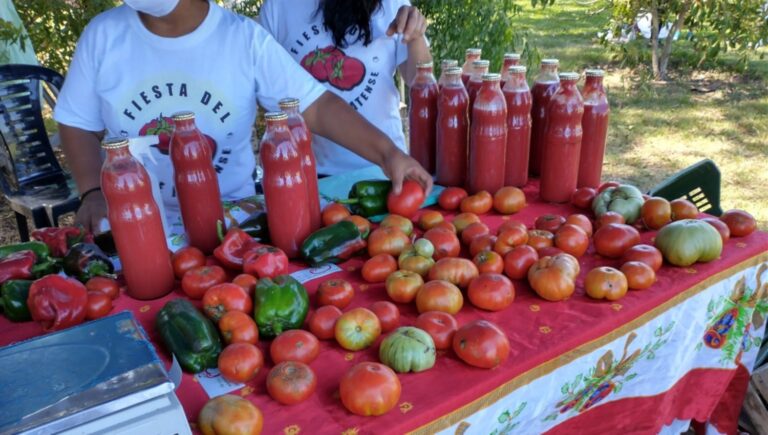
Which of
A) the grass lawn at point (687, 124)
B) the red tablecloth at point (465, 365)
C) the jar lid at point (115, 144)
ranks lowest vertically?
the grass lawn at point (687, 124)

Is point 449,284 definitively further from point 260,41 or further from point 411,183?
point 260,41

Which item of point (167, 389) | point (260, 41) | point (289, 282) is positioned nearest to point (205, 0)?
point (260, 41)

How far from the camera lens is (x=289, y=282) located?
1.54 meters

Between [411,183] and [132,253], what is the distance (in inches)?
38.6

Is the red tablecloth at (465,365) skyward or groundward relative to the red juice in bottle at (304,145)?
groundward

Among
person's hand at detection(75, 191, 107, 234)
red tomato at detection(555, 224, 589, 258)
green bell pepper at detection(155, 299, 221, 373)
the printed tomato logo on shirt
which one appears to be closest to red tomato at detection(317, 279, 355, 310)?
green bell pepper at detection(155, 299, 221, 373)

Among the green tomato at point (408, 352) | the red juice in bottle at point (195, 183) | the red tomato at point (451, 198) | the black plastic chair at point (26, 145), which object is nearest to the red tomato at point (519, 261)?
the green tomato at point (408, 352)

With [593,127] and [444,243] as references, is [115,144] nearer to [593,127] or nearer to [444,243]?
[444,243]

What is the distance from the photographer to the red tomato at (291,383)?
4.11ft

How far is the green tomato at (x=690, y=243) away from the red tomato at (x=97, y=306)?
1.64 meters

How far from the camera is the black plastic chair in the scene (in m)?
4.04

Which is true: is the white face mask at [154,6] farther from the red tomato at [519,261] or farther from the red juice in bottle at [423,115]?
the red tomato at [519,261]

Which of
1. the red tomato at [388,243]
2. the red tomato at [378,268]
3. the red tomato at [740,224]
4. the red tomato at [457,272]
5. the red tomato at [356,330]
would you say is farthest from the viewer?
the red tomato at [740,224]

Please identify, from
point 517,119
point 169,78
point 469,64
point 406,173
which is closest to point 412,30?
point 469,64
